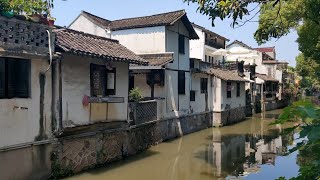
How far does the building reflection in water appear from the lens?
45.6ft

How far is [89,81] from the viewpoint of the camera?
1283cm

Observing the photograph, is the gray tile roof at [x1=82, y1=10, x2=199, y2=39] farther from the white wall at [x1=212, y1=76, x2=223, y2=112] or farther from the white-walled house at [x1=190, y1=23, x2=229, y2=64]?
the white-walled house at [x1=190, y1=23, x2=229, y2=64]

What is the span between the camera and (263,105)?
1628 inches

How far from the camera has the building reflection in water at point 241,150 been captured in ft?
45.6

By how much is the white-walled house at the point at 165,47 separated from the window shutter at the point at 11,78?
975 cm

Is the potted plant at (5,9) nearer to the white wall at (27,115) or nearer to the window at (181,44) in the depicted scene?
the white wall at (27,115)

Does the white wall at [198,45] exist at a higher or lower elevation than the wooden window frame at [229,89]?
higher

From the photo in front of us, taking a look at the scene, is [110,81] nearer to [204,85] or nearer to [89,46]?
[89,46]

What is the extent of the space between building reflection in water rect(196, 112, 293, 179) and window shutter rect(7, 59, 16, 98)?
24.3 feet

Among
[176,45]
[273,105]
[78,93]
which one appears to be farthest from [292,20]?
[273,105]

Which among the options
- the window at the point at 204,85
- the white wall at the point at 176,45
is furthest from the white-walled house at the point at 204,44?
the white wall at the point at 176,45

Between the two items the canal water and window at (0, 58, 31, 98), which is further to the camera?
the canal water

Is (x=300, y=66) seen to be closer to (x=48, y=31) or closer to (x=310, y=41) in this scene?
(x=310, y=41)

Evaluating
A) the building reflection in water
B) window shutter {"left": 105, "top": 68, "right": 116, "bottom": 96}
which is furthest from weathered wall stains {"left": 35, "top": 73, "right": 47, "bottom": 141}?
the building reflection in water
